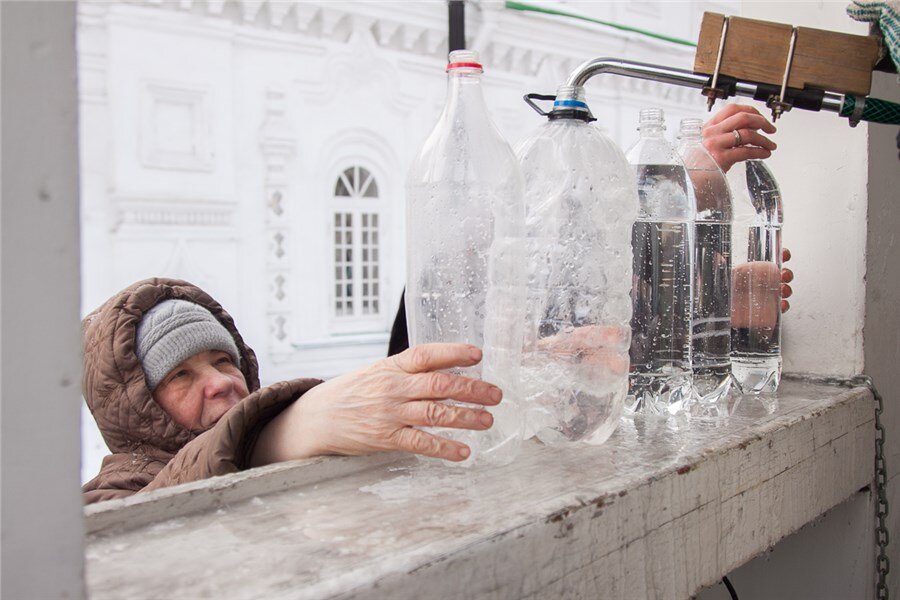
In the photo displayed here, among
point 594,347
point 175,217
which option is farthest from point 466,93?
point 175,217

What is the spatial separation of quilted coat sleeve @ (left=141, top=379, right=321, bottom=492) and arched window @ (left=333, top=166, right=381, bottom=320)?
352 cm

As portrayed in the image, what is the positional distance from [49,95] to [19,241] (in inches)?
3.2

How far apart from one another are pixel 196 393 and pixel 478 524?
0.96 meters

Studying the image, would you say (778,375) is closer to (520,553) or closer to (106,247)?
(520,553)

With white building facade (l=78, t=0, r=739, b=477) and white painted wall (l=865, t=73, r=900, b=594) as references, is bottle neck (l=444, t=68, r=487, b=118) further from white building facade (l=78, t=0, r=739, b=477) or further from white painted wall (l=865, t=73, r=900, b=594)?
white building facade (l=78, t=0, r=739, b=477)

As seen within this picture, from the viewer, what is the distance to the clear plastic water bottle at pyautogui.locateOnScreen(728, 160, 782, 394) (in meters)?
1.24

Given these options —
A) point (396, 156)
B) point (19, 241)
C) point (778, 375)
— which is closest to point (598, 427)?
point (778, 375)

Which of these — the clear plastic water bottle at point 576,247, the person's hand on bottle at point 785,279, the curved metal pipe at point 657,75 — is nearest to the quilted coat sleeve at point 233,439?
the clear plastic water bottle at point 576,247

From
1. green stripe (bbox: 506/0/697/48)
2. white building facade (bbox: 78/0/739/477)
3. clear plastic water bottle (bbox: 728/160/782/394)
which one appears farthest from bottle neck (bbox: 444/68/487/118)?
white building facade (bbox: 78/0/739/477)

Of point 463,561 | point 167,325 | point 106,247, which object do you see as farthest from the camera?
point 106,247

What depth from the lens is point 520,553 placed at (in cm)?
59

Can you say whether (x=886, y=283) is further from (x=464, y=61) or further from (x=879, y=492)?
(x=464, y=61)

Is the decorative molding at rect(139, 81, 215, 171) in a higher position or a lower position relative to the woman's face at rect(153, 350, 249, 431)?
higher

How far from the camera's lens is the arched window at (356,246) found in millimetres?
4508
